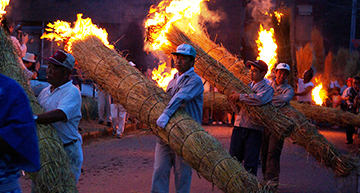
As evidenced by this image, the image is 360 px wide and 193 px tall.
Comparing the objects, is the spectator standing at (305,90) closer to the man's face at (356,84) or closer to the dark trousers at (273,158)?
the man's face at (356,84)

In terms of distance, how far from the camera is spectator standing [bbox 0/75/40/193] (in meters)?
1.89

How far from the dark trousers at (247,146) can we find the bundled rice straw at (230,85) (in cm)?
18

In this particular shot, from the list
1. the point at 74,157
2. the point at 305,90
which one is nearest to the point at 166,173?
the point at 74,157

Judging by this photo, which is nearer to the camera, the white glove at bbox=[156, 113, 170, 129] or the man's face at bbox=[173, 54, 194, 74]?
the white glove at bbox=[156, 113, 170, 129]

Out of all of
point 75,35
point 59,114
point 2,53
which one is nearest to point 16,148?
point 59,114

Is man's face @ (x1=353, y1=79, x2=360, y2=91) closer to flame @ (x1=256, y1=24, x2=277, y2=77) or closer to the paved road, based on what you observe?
the paved road

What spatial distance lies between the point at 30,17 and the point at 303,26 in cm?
2487

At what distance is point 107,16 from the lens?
62.2 feet

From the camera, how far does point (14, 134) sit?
1894 millimetres

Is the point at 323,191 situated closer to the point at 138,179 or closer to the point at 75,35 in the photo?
the point at 138,179

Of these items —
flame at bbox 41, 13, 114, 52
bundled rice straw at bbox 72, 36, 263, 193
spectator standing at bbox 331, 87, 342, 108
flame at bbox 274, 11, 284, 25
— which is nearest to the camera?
bundled rice straw at bbox 72, 36, 263, 193

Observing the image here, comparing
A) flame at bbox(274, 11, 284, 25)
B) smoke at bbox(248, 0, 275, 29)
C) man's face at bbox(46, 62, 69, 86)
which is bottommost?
man's face at bbox(46, 62, 69, 86)

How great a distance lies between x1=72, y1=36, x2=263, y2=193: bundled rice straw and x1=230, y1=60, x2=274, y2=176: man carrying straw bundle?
123 cm

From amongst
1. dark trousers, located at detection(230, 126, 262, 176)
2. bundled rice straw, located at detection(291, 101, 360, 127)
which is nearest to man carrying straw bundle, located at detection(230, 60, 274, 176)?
dark trousers, located at detection(230, 126, 262, 176)
